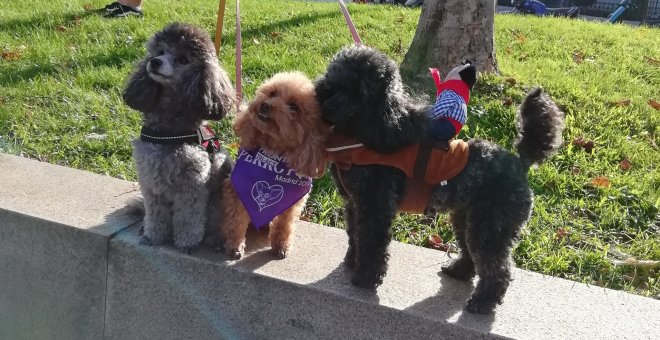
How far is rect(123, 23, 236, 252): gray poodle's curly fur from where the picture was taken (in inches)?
111

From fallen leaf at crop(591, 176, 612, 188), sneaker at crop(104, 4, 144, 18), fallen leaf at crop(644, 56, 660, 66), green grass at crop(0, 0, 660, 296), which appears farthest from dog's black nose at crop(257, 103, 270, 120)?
fallen leaf at crop(644, 56, 660, 66)

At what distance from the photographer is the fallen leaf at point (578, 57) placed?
22.1 feet

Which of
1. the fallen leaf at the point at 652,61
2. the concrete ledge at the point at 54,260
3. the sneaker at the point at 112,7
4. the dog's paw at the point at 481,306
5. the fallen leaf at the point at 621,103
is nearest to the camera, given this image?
the dog's paw at the point at 481,306

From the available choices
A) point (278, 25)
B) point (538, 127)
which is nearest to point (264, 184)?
point (538, 127)

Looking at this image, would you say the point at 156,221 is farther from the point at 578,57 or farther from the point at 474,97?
the point at 578,57

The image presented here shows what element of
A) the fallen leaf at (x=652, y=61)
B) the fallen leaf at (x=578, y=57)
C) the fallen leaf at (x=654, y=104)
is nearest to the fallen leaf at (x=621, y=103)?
the fallen leaf at (x=654, y=104)

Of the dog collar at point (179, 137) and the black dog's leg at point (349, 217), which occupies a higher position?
the dog collar at point (179, 137)

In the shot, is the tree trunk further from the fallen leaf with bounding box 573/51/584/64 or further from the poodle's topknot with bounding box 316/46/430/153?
the poodle's topknot with bounding box 316/46/430/153

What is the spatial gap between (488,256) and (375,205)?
0.56m

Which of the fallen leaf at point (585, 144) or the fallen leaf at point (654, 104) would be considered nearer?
the fallen leaf at point (585, 144)

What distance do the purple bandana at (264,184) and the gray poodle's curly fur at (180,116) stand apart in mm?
210

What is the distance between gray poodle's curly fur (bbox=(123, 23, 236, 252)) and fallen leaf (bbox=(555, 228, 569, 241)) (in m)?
2.12

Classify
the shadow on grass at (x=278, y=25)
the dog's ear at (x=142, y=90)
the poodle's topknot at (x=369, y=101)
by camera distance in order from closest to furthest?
the poodle's topknot at (x=369, y=101)
the dog's ear at (x=142, y=90)
the shadow on grass at (x=278, y=25)

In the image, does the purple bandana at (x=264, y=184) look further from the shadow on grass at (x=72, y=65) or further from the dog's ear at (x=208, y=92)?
the shadow on grass at (x=72, y=65)
